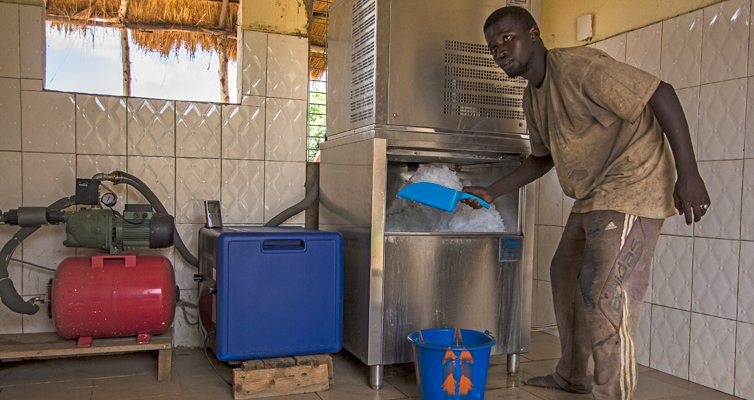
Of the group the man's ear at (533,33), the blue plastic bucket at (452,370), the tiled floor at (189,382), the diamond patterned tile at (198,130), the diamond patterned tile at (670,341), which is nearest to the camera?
the blue plastic bucket at (452,370)

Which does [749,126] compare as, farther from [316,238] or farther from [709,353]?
[316,238]

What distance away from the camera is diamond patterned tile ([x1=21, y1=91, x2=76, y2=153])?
2449 mm

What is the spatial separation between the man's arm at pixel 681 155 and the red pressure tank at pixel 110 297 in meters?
1.95

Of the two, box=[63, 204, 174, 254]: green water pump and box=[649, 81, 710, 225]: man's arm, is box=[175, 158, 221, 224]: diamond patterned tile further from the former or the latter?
box=[649, 81, 710, 225]: man's arm

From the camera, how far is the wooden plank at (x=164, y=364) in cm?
215

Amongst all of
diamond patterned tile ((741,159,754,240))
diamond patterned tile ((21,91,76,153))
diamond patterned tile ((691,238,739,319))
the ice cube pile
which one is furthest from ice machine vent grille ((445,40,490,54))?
diamond patterned tile ((21,91,76,153))

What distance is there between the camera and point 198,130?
2689 mm

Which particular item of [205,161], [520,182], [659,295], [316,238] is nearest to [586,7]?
[520,182]

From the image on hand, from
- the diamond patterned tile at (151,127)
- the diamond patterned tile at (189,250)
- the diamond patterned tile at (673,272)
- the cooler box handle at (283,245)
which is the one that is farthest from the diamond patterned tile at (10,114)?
the diamond patterned tile at (673,272)

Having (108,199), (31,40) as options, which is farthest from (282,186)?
(31,40)

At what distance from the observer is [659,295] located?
2492 mm

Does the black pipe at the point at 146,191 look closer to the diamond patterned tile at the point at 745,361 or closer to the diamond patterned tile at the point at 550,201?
the diamond patterned tile at the point at 550,201

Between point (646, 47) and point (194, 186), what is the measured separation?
2.42m

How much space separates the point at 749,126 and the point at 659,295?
0.87 metres
